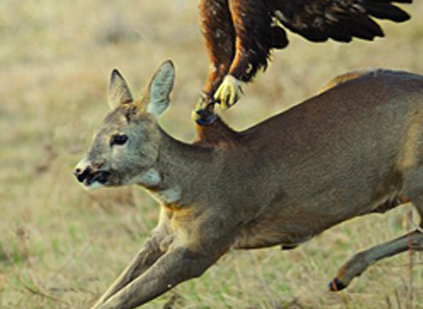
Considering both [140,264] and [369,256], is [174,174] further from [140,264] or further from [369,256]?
[369,256]

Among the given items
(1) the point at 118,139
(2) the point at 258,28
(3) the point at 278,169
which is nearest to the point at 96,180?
(1) the point at 118,139

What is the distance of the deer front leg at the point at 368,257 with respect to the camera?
593cm

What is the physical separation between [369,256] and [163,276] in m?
1.10

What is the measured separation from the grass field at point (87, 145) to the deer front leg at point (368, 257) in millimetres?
110

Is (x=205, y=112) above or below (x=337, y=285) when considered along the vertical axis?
above

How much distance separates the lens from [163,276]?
555 cm

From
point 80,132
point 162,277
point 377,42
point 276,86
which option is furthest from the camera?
point 377,42

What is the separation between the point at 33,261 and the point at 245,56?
299 centimetres

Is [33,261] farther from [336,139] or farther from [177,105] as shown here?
[177,105]

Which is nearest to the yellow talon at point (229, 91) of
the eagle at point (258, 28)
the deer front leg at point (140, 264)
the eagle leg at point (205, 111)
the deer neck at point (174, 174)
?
the eagle at point (258, 28)

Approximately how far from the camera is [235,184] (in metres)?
5.78

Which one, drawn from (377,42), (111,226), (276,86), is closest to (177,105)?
(276,86)

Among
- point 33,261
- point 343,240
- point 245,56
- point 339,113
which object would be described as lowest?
Result: point 343,240

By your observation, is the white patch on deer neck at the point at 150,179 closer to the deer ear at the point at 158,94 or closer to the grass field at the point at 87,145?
the deer ear at the point at 158,94
